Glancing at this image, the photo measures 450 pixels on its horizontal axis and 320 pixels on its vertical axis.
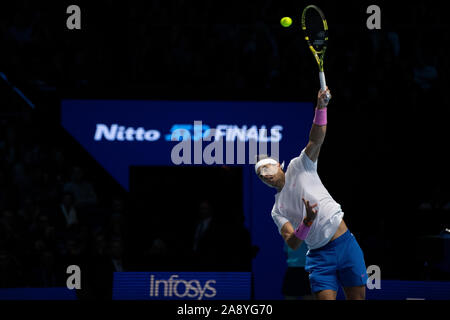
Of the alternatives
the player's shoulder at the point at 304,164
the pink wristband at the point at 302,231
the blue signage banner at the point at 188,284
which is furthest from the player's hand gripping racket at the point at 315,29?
the blue signage banner at the point at 188,284

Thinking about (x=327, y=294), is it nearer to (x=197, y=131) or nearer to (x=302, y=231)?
(x=302, y=231)

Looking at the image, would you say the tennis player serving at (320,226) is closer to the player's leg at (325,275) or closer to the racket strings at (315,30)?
the player's leg at (325,275)

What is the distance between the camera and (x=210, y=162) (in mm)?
12273

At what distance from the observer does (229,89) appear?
12.2 metres

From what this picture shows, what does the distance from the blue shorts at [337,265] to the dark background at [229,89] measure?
4955 mm

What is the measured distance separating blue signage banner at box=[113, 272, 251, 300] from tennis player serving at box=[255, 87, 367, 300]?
3.08m

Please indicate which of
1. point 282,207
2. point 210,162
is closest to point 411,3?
point 210,162

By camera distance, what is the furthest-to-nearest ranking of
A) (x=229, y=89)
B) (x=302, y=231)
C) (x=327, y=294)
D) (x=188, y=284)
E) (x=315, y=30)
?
(x=229, y=89) → (x=188, y=284) → (x=315, y=30) → (x=327, y=294) → (x=302, y=231)

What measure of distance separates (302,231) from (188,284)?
364 centimetres

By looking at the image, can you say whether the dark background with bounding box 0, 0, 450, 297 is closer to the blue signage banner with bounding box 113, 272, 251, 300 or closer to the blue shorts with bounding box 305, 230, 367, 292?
the blue signage banner with bounding box 113, 272, 251, 300

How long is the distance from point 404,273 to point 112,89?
5245 mm

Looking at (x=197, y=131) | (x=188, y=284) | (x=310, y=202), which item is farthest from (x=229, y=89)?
(x=310, y=202)

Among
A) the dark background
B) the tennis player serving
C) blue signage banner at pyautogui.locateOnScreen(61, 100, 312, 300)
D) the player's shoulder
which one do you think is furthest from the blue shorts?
blue signage banner at pyautogui.locateOnScreen(61, 100, 312, 300)
